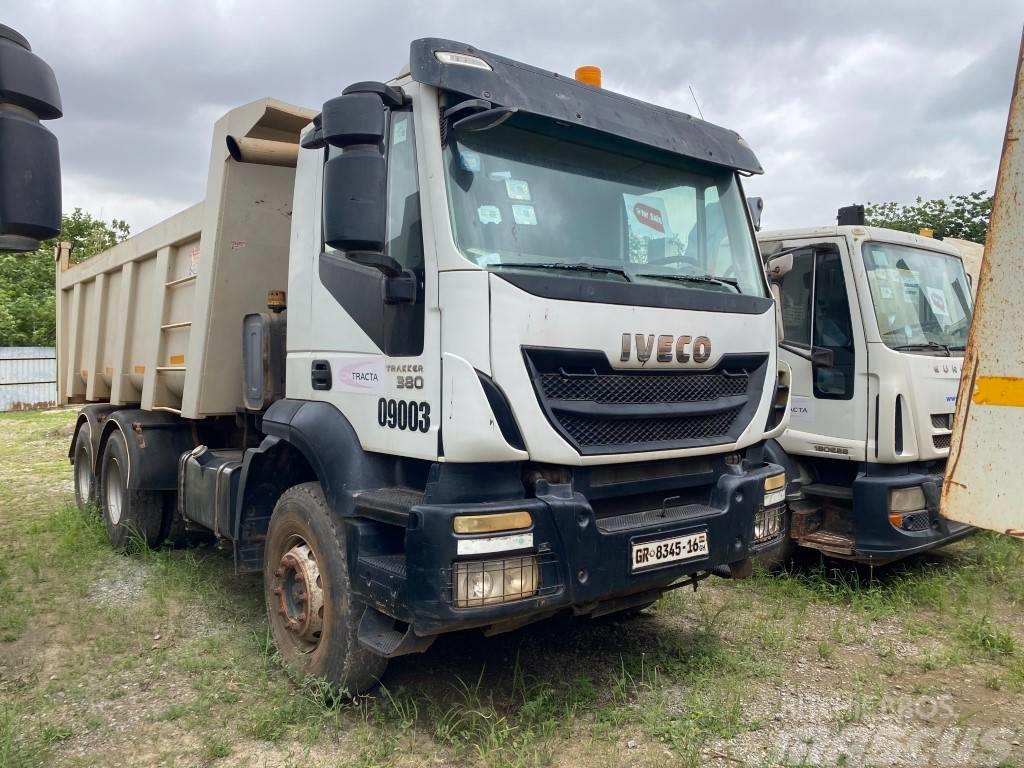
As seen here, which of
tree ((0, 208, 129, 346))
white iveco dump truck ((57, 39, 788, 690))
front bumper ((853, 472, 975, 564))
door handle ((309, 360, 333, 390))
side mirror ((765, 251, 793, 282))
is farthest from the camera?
tree ((0, 208, 129, 346))

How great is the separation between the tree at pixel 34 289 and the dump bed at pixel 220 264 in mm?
16196

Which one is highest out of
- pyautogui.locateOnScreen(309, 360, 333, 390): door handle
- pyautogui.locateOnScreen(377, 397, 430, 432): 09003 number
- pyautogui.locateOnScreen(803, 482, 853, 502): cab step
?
pyautogui.locateOnScreen(309, 360, 333, 390): door handle

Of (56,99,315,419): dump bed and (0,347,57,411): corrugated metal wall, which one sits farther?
(0,347,57,411): corrugated metal wall

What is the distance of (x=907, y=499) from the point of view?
17.0 ft

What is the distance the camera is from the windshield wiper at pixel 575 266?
3.21m

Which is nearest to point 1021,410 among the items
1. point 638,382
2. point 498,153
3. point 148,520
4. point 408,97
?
point 638,382

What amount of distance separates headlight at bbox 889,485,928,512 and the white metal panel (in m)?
3.11

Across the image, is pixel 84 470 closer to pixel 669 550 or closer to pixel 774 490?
pixel 669 550

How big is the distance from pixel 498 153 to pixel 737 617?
10.1ft

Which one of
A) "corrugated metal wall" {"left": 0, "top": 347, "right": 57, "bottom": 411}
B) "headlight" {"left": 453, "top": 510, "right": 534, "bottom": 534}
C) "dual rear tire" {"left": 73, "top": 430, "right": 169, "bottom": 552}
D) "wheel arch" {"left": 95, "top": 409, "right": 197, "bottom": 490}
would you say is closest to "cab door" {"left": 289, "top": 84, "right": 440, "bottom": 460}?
"headlight" {"left": 453, "top": 510, "right": 534, "bottom": 534}

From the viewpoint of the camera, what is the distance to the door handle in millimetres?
3887

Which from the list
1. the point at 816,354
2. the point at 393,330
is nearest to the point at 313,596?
the point at 393,330

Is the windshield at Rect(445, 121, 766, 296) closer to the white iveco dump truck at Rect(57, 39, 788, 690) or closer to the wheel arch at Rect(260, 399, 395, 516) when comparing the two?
the white iveco dump truck at Rect(57, 39, 788, 690)

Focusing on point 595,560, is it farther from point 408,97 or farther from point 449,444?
point 408,97
